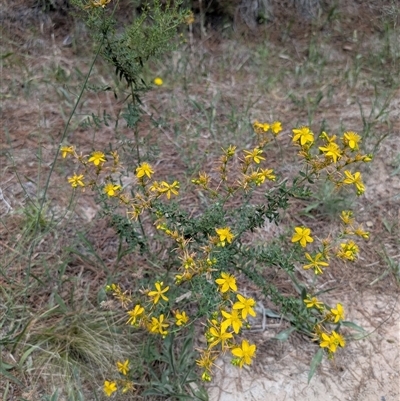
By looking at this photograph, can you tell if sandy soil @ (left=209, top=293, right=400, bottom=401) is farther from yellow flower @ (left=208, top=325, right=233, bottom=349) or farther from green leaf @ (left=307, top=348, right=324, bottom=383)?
yellow flower @ (left=208, top=325, right=233, bottom=349)

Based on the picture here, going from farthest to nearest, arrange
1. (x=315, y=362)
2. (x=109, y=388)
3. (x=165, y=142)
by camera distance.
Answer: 1. (x=165, y=142)
2. (x=315, y=362)
3. (x=109, y=388)

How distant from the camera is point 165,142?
8.90 ft

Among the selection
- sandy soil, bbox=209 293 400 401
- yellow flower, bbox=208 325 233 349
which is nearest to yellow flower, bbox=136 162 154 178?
yellow flower, bbox=208 325 233 349

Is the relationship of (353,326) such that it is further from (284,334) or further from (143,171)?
(143,171)

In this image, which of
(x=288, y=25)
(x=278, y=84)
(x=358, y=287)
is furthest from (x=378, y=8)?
(x=358, y=287)

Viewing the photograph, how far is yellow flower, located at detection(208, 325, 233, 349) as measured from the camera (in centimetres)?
140

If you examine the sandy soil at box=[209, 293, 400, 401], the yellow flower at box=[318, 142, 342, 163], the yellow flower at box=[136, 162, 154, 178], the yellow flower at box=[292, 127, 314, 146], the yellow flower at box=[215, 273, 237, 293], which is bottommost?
the sandy soil at box=[209, 293, 400, 401]

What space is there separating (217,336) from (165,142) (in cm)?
150

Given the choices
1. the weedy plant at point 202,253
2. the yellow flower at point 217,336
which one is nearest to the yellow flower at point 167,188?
the weedy plant at point 202,253

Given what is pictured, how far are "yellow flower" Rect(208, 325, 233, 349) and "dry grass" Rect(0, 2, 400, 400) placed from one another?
561 millimetres

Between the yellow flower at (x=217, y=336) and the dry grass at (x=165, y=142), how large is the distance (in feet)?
1.84

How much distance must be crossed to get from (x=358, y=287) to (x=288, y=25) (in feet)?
6.83

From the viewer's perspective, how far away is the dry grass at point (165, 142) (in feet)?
6.25

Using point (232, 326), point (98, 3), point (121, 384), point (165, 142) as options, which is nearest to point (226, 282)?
point (232, 326)
